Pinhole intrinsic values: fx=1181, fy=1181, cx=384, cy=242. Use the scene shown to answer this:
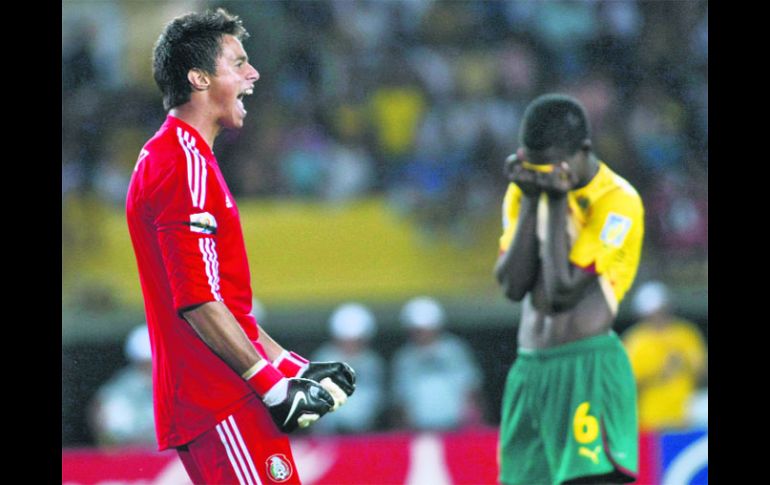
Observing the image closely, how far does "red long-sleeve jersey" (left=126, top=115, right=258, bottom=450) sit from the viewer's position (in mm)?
3500

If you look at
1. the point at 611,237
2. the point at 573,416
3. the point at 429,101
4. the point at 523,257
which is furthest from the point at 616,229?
the point at 429,101

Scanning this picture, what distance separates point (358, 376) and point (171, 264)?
18.7 feet

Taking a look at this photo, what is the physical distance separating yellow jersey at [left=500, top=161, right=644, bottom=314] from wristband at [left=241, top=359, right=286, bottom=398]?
1.76 m

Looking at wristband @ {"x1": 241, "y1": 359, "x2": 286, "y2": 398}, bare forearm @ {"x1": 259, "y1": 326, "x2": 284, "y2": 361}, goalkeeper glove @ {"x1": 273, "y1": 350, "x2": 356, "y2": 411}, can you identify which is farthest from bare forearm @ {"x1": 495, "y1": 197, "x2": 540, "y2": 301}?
wristband @ {"x1": 241, "y1": 359, "x2": 286, "y2": 398}

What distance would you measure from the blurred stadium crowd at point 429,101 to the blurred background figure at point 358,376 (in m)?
1.30

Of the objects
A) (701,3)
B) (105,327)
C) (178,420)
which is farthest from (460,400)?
(178,420)

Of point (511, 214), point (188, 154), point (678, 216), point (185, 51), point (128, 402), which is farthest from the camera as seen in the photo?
point (678, 216)

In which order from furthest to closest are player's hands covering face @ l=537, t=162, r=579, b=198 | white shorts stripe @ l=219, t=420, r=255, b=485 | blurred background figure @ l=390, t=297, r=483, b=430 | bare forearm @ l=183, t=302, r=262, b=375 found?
blurred background figure @ l=390, t=297, r=483, b=430
player's hands covering face @ l=537, t=162, r=579, b=198
white shorts stripe @ l=219, t=420, r=255, b=485
bare forearm @ l=183, t=302, r=262, b=375

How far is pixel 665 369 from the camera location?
9.02m

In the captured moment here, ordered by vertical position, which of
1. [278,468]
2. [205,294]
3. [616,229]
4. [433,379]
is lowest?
[433,379]

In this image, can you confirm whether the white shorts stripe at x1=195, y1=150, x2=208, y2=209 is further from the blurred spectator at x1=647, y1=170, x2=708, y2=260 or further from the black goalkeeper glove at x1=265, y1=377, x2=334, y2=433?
the blurred spectator at x1=647, y1=170, x2=708, y2=260

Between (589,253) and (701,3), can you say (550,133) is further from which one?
(701,3)

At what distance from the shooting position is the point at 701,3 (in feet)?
37.3

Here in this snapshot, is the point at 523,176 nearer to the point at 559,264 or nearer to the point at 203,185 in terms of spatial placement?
the point at 559,264
